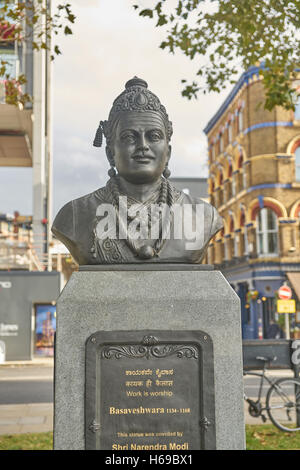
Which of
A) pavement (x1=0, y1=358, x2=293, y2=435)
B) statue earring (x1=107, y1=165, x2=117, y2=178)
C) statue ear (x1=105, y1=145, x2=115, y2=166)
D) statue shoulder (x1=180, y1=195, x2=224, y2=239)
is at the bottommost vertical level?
pavement (x1=0, y1=358, x2=293, y2=435)

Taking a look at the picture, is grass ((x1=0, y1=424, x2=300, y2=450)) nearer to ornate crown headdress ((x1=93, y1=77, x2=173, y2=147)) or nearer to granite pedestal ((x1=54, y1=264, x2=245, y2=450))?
granite pedestal ((x1=54, y1=264, x2=245, y2=450))

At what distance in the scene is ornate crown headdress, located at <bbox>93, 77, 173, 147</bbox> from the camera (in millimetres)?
4684

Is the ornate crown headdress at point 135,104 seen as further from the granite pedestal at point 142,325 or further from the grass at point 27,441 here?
the grass at point 27,441

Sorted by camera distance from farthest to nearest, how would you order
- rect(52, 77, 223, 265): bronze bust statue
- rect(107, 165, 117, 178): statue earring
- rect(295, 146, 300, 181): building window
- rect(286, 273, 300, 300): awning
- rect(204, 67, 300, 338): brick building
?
rect(295, 146, 300, 181): building window < rect(204, 67, 300, 338): brick building < rect(286, 273, 300, 300): awning < rect(107, 165, 117, 178): statue earring < rect(52, 77, 223, 265): bronze bust statue

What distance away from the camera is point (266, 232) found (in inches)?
1089

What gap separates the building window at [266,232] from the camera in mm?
27391

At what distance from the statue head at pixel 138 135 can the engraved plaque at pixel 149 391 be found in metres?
1.47

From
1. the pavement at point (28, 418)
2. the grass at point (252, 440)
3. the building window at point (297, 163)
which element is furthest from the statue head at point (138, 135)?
the building window at point (297, 163)

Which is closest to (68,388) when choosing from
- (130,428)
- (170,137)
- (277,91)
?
(130,428)

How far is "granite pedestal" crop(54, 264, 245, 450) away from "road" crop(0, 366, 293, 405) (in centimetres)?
727

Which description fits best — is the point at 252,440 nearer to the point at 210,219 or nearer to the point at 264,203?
the point at 210,219

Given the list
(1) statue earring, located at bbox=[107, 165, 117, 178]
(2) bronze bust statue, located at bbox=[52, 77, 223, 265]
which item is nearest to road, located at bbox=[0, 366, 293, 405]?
(2) bronze bust statue, located at bbox=[52, 77, 223, 265]
